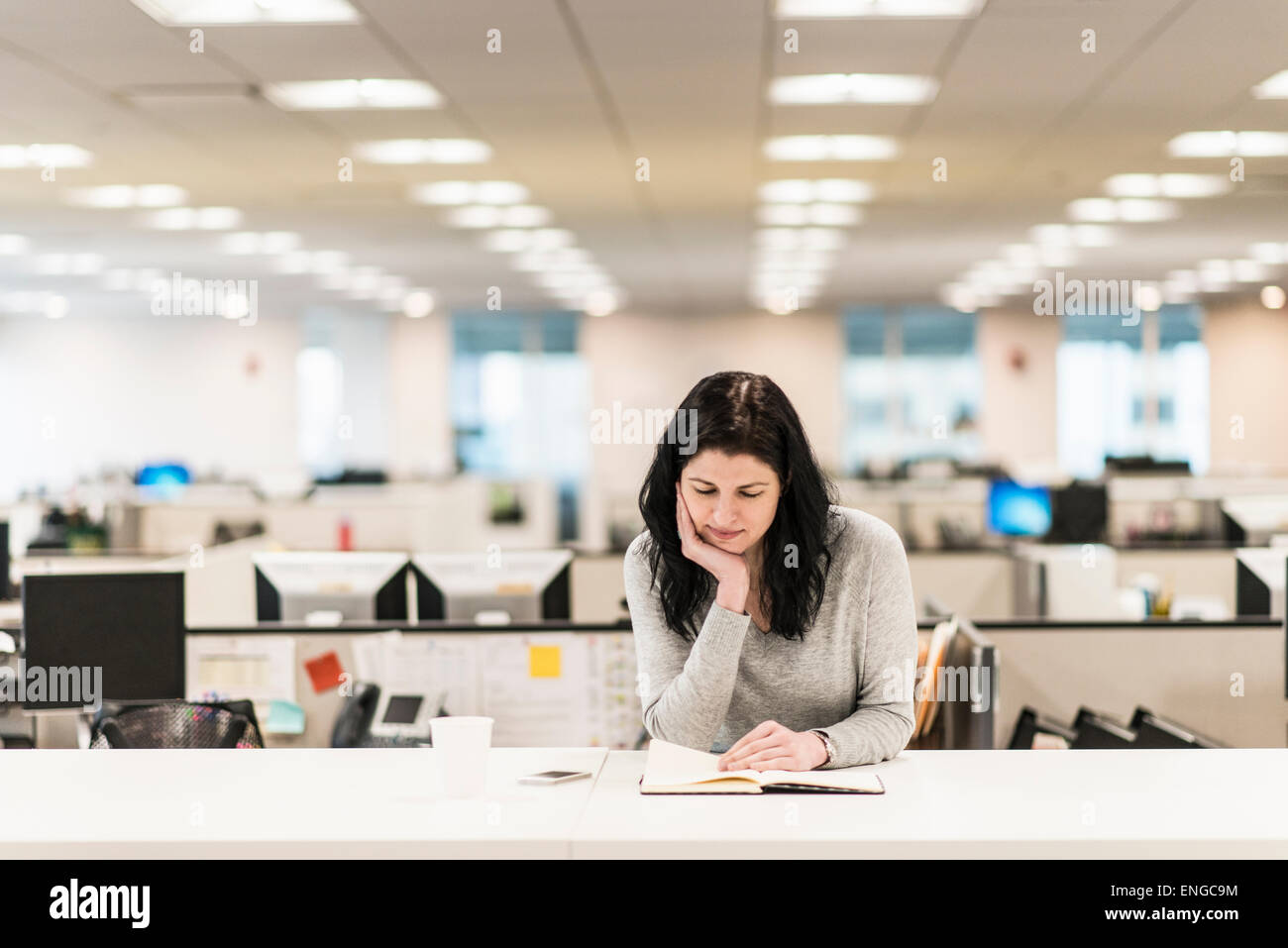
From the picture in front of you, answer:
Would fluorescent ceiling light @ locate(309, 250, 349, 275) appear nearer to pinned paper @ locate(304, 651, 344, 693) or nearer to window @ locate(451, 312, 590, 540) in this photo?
window @ locate(451, 312, 590, 540)

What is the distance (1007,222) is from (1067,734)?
6.14 meters

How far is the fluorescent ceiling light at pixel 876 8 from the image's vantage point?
4027 millimetres

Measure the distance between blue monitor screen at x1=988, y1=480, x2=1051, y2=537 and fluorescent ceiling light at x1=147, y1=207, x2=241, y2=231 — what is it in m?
4.78

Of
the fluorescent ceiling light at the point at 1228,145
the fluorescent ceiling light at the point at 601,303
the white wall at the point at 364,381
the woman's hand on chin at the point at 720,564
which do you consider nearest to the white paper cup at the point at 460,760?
the woman's hand on chin at the point at 720,564

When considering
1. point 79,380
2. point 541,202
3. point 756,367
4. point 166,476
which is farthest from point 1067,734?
point 79,380

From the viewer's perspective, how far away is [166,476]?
1149 cm

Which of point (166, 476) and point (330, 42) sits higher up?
point (330, 42)

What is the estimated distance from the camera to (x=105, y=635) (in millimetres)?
2910

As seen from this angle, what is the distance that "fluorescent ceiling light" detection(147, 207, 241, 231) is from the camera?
7727 millimetres

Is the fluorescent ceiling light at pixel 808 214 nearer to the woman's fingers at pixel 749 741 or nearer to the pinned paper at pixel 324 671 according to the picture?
the pinned paper at pixel 324 671

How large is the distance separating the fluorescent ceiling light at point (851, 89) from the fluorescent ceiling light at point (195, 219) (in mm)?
3979
